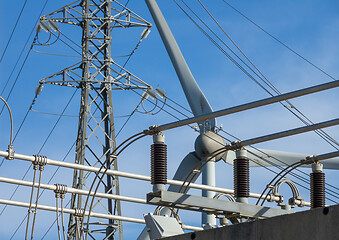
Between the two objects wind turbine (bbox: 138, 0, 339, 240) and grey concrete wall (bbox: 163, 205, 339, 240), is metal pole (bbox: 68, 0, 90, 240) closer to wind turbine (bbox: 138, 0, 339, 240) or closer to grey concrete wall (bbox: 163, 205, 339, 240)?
wind turbine (bbox: 138, 0, 339, 240)

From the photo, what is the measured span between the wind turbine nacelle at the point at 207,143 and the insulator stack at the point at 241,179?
15.1m

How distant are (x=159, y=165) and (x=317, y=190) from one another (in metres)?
2.22

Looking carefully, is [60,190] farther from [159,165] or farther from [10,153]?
[159,165]

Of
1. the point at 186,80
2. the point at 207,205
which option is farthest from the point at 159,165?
the point at 186,80

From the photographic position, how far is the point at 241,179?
11625 millimetres

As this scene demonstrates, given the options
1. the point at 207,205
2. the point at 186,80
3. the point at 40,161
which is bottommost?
the point at 207,205

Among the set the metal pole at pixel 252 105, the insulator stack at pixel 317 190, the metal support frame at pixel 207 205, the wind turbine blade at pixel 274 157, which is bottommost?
the metal support frame at pixel 207 205

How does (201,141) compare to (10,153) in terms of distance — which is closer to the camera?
(10,153)

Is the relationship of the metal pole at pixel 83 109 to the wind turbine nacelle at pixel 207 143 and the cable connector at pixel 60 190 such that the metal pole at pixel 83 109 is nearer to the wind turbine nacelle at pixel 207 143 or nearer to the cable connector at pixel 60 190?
the wind turbine nacelle at pixel 207 143

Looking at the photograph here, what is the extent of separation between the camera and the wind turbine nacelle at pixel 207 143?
2698cm

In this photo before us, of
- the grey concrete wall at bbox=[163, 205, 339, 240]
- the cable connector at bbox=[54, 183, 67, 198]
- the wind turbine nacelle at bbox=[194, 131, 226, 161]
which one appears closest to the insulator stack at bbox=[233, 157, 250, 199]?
the grey concrete wall at bbox=[163, 205, 339, 240]

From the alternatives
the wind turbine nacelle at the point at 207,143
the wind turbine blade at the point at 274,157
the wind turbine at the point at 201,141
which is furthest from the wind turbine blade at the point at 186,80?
the wind turbine blade at the point at 274,157

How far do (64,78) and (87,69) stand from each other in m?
0.73

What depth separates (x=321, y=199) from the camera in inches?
457
